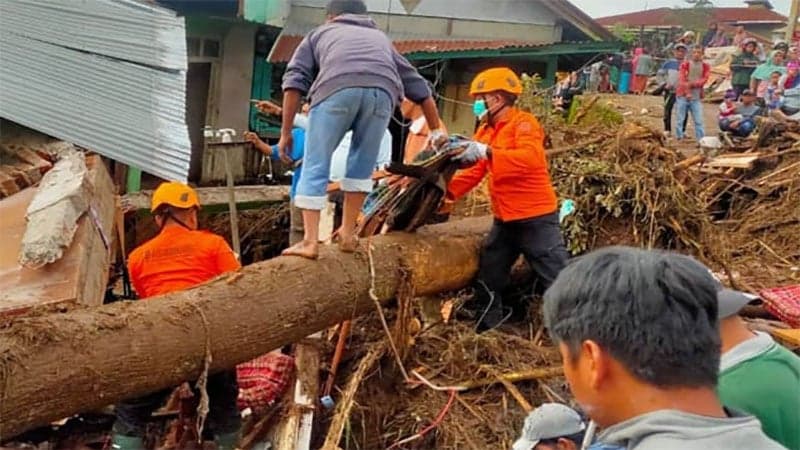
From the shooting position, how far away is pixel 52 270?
13.0 feet

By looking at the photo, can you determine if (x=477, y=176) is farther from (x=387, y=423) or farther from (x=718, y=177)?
(x=718, y=177)

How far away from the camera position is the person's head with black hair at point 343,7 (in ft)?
15.1

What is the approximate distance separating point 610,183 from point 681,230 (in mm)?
613

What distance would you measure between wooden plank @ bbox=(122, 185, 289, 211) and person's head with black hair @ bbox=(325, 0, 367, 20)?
3916mm

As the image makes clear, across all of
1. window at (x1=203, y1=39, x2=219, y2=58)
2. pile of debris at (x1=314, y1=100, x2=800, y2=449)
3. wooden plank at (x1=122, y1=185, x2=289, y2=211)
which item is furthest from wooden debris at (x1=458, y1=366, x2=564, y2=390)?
window at (x1=203, y1=39, x2=219, y2=58)

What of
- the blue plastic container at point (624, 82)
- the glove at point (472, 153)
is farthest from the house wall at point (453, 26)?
the blue plastic container at point (624, 82)

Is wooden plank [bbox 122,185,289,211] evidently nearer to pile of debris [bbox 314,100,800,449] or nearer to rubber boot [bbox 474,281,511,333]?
pile of debris [bbox 314,100,800,449]

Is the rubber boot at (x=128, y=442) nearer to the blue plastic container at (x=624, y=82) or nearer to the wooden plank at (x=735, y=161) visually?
the wooden plank at (x=735, y=161)

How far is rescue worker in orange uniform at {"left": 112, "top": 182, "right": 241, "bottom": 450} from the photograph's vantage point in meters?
4.26

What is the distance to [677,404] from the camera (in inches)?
60.2

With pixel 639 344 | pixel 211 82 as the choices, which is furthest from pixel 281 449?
pixel 211 82

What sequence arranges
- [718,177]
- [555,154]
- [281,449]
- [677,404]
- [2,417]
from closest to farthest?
1. [677,404]
2. [2,417]
3. [281,449]
4. [555,154]
5. [718,177]

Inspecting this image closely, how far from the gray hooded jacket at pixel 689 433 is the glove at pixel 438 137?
3.36 metres

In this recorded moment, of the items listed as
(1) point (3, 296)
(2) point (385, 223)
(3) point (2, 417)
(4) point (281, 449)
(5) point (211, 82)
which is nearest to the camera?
(3) point (2, 417)
